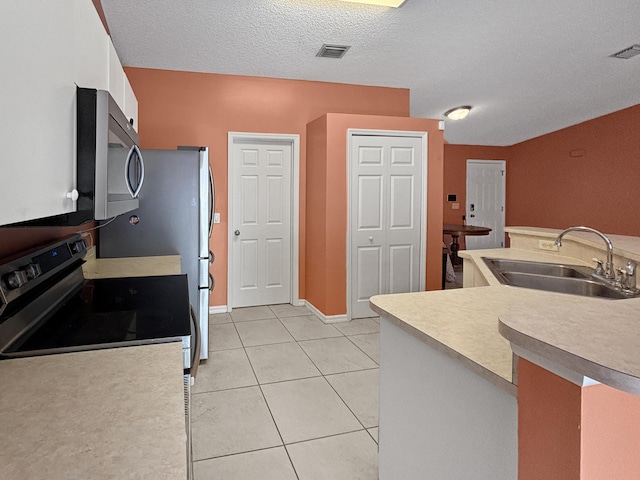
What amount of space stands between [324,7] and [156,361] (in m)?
2.98

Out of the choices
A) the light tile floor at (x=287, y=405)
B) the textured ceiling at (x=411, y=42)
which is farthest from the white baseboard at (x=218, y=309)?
the textured ceiling at (x=411, y=42)

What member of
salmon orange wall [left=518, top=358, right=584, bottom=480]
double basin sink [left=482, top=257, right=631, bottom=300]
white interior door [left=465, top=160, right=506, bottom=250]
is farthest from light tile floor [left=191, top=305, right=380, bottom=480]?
white interior door [left=465, top=160, right=506, bottom=250]

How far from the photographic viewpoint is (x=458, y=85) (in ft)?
16.8

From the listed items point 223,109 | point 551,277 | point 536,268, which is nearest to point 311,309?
point 223,109

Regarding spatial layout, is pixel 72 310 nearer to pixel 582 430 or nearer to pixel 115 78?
pixel 115 78

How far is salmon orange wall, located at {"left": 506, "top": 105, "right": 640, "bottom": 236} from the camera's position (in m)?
6.19

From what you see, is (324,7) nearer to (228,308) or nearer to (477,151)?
(228,308)

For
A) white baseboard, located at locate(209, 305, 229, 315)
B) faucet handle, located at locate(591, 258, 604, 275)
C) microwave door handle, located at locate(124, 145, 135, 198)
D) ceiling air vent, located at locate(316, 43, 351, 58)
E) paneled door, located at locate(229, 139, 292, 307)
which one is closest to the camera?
microwave door handle, located at locate(124, 145, 135, 198)

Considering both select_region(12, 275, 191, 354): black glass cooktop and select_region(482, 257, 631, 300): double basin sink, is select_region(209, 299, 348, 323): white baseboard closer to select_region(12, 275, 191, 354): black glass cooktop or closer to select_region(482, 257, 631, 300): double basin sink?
select_region(482, 257, 631, 300): double basin sink

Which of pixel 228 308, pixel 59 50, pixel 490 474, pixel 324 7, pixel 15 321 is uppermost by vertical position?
pixel 324 7

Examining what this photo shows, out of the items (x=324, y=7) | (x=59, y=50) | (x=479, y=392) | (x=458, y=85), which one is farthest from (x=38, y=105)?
(x=458, y=85)

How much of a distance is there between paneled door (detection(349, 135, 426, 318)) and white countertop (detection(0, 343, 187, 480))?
3.34 m

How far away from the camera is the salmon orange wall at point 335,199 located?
13.7ft

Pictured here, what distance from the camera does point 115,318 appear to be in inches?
56.0
